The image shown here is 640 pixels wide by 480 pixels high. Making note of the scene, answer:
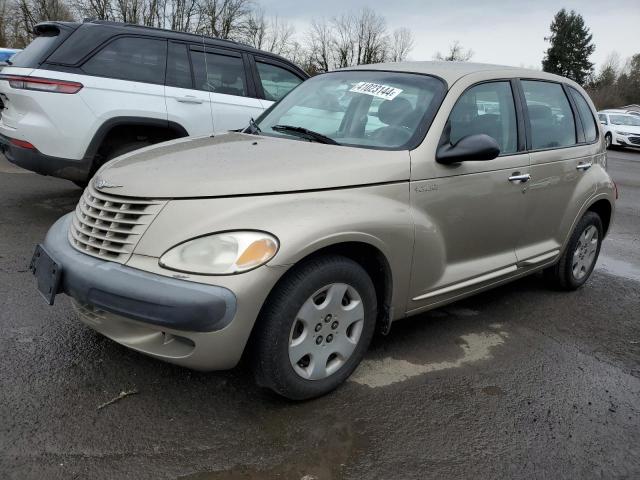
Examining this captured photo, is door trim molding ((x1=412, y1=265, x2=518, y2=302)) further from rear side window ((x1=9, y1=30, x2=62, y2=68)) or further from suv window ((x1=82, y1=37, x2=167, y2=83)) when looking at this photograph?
rear side window ((x1=9, y1=30, x2=62, y2=68))

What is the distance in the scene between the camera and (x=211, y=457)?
2.39 metres

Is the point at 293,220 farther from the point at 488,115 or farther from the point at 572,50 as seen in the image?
the point at 572,50

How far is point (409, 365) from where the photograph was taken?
3318 mm

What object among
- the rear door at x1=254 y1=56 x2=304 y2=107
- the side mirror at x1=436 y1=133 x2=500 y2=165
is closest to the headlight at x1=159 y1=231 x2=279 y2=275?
the side mirror at x1=436 y1=133 x2=500 y2=165

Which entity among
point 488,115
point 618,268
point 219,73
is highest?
point 488,115

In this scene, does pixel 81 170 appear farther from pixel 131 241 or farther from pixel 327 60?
pixel 327 60

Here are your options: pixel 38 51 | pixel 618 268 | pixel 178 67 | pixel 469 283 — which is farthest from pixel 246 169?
pixel 618 268

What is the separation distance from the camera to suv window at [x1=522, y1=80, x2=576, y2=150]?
160 inches

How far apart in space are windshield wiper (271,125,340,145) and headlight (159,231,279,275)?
3.32ft

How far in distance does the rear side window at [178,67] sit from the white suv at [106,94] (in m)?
0.01

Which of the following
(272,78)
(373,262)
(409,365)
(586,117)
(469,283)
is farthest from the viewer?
(272,78)

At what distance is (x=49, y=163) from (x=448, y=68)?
3.61 m

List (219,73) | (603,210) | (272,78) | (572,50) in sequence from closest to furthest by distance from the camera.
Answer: (603,210)
(219,73)
(272,78)
(572,50)

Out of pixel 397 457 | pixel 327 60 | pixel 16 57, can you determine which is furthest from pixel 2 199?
pixel 327 60
